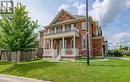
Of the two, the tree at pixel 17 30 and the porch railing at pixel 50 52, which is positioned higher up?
the tree at pixel 17 30

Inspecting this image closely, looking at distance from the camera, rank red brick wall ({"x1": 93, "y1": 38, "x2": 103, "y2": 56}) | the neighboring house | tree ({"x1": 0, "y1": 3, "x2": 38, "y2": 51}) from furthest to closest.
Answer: red brick wall ({"x1": 93, "y1": 38, "x2": 103, "y2": 56}) < the neighboring house < tree ({"x1": 0, "y1": 3, "x2": 38, "y2": 51})

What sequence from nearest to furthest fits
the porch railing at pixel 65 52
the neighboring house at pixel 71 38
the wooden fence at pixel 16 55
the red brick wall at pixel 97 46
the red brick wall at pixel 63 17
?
the wooden fence at pixel 16 55 → the porch railing at pixel 65 52 → the neighboring house at pixel 71 38 → the red brick wall at pixel 97 46 → the red brick wall at pixel 63 17

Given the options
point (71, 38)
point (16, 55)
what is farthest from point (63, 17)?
point (16, 55)

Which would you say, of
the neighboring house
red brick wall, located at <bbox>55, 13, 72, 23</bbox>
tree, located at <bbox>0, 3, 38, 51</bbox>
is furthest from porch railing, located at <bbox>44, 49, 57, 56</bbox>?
red brick wall, located at <bbox>55, 13, 72, 23</bbox>

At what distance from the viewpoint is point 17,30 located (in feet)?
67.9

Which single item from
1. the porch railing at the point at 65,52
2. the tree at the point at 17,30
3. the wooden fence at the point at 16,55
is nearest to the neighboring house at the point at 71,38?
the porch railing at the point at 65,52

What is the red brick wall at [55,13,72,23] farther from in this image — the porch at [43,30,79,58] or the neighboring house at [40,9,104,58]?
the porch at [43,30,79,58]

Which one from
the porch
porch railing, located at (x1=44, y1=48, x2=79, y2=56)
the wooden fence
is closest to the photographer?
the wooden fence

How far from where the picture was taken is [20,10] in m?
21.8

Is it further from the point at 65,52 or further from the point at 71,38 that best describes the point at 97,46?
the point at 65,52

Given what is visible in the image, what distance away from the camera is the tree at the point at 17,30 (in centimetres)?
2036

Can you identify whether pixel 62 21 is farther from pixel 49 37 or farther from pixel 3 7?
pixel 3 7

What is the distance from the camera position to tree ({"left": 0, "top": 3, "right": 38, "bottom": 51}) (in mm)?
20359

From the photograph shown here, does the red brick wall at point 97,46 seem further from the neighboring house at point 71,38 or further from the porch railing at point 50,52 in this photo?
the porch railing at point 50,52
